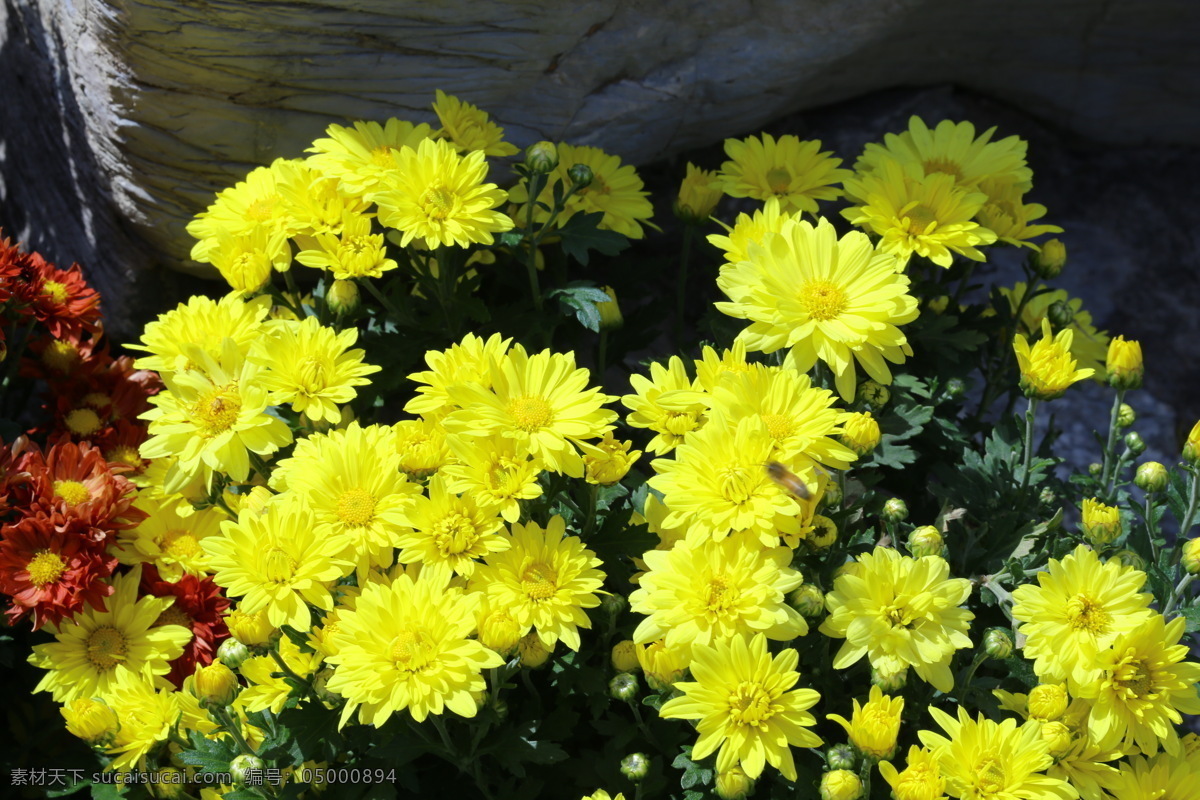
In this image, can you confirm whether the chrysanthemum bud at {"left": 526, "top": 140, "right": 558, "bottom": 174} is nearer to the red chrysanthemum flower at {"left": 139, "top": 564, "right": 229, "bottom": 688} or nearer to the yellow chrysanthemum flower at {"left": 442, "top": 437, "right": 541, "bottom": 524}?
the yellow chrysanthemum flower at {"left": 442, "top": 437, "right": 541, "bottom": 524}

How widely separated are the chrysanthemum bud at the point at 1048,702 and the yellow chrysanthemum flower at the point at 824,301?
24.0 inches

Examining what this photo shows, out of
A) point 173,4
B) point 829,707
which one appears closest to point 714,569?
point 829,707

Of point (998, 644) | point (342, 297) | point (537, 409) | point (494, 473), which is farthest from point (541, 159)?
point (998, 644)

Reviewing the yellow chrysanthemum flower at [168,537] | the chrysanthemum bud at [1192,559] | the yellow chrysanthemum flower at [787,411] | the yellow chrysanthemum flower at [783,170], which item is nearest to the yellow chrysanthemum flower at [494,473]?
Answer: the yellow chrysanthemum flower at [787,411]

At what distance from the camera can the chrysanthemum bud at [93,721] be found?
2111 millimetres

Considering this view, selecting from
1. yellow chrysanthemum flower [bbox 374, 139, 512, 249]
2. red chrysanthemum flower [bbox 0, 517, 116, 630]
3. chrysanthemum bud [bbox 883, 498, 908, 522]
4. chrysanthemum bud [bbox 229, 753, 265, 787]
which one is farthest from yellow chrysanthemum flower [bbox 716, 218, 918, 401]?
red chrysanthemum flower [bbox 0, 517, 116, 630]

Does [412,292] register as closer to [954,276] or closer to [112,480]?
[112,480]

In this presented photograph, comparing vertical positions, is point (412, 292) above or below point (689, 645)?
above

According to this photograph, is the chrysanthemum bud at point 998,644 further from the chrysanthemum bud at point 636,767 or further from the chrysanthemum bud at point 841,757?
the chrysanthemum bud at point 636,767

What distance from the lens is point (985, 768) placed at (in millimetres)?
1801

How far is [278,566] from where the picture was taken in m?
1.89

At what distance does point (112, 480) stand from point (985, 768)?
1862mm

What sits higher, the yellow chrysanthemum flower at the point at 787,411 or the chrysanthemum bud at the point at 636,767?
the yellow chrysanthemum flower at the point at 787,411

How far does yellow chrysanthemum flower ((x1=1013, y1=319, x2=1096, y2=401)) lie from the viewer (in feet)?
7.19
